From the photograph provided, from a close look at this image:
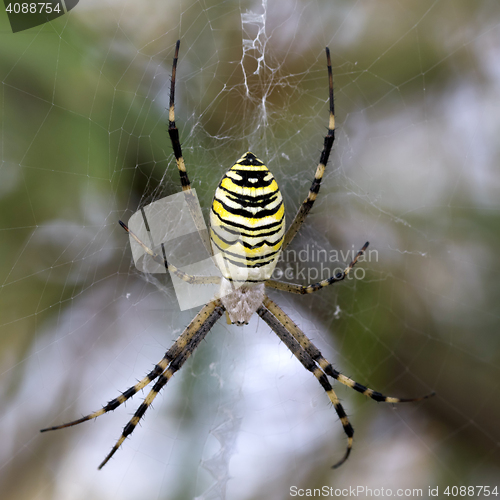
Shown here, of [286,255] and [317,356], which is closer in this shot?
[317,356]

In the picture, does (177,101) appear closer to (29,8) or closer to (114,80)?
(114,80)

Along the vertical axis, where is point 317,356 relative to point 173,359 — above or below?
below

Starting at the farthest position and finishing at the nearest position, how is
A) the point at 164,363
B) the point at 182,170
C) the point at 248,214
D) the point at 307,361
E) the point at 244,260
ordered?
the point at 307,361 → the point at 164,363 → the point at 244,260 → the point at 182,170 → the point at 248,214

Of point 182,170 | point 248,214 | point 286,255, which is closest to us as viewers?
point 248,214

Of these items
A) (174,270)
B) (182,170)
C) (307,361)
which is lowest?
(307,361)

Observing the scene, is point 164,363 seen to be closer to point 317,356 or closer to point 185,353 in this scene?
point 185,353

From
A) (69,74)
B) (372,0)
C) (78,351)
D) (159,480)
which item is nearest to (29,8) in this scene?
(69,74)

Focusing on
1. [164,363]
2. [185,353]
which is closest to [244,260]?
[185,353]
